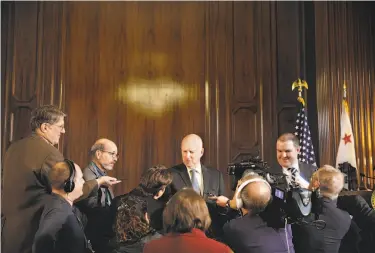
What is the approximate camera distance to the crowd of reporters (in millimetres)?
2643

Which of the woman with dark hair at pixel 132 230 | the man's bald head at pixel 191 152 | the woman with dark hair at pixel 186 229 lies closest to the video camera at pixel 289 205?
the woman with dark hair at pixel 186 229

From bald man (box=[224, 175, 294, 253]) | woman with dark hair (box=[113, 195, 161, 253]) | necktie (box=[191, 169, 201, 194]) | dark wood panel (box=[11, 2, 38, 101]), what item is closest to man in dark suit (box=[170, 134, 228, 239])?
necktie (box=[191, 169, 201, 194])

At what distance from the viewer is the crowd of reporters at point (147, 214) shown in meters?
2.64

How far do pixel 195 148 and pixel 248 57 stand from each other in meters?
2.43

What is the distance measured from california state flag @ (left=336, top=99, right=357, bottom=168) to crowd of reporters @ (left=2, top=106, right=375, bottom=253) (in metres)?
2.24

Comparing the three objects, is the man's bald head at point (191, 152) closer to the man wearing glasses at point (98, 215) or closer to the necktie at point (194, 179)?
the necktie at point (194, 179)

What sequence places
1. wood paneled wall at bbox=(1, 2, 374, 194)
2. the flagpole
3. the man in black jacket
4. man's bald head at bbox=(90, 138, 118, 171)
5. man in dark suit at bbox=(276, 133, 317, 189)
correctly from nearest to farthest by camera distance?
the man in black jacket < man's bald head at bbox=(90, 138, 118, 171) < man in dark suit at bbox=(276, 133, 317, 189) < the flagpole < wood paneled wall at bbox=(1, 2, 374, 194)

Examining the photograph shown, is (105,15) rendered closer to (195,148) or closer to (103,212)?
(195,148)

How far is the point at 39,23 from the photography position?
275 inches

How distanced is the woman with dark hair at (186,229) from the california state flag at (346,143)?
3775 millimetres

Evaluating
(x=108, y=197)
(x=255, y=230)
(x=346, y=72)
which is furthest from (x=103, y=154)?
(x=346, y=72)

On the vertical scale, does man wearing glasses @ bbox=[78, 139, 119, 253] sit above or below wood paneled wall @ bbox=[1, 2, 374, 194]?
below

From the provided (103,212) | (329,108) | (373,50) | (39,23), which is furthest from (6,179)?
(373,50)

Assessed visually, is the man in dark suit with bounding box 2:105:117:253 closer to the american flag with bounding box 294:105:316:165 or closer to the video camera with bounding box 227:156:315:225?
the video camera with bounding box 227:156:315:225
